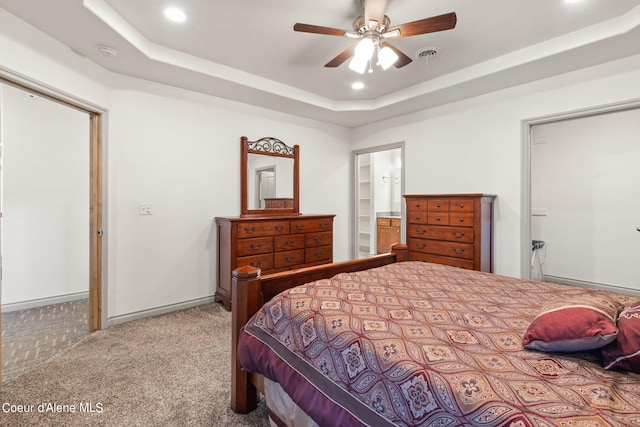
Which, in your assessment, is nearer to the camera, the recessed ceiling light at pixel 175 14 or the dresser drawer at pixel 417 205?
the recessed ceiling light at pixel 175 14

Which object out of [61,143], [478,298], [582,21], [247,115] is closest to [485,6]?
[582,21]

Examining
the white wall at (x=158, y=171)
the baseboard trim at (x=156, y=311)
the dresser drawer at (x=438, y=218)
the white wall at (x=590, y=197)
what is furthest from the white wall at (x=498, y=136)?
the baseboard trim at (x=156, y=311)

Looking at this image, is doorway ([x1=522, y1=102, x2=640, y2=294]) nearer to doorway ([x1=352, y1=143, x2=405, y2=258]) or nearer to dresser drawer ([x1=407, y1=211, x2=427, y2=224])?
dresser drawer ([x1=407, y1=211, x2=427, y2=224])

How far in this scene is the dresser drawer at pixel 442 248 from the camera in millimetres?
3143

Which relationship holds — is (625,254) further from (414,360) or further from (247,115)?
(247,115)

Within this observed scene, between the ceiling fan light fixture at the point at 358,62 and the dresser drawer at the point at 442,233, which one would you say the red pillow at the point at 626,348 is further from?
the dresser drawer at the point at 442,233

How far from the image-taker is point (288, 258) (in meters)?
3.63

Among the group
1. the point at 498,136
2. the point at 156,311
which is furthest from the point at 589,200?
the point at 156,311

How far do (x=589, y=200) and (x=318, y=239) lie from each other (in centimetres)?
384

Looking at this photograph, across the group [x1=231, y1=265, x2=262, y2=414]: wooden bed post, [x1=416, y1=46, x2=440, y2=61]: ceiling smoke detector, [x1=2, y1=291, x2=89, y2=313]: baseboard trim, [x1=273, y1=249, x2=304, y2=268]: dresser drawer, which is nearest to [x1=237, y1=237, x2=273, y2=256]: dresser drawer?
[x1=273, y1=249, x2=304, y2=268]: dresser drawer

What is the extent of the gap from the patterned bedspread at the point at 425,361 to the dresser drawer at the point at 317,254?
2162 mm

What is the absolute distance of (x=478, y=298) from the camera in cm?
155

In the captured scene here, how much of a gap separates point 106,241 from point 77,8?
1.89m

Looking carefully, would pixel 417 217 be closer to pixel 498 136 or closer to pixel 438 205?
pixel 438 205
